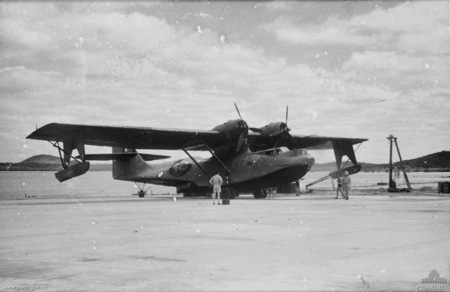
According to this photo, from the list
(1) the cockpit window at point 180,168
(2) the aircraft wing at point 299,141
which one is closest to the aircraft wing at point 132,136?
(1) the cockpit window at point 180,168

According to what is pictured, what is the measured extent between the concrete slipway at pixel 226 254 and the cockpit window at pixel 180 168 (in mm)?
18708

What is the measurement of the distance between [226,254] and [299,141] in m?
30.0

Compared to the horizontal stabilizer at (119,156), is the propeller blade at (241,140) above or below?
above

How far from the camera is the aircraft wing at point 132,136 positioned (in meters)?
26.9

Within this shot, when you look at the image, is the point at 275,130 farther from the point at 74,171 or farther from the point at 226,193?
the point at 74,171

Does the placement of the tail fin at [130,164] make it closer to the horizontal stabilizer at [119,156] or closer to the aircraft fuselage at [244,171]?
the horizontal stabilizer at [119,156]

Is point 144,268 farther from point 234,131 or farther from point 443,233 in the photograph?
point 234,131

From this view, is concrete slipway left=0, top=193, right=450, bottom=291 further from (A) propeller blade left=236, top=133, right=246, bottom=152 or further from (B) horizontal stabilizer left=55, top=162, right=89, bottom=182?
(A) propeller blade left=236, top=133, right=246, bottom=152

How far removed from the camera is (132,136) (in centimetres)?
3073

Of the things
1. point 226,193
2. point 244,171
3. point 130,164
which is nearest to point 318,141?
point 244,171

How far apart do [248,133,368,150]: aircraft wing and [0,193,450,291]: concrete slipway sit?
60.2ft

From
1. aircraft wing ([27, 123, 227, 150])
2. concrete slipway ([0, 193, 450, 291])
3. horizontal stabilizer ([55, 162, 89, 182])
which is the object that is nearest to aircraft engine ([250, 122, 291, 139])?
aircraft wing ([27, 123, 227, 150])

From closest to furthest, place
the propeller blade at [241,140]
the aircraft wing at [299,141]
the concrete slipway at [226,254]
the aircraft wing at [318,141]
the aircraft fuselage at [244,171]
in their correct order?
the concrete slipway at [226,254], the aircraft fuselage at [244,171], the propeller blade at [241,140], the aircraft wing at [299,141], the aircraft wing at [318,141]

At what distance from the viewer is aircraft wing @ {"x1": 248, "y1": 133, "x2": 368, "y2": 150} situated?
111 ft
